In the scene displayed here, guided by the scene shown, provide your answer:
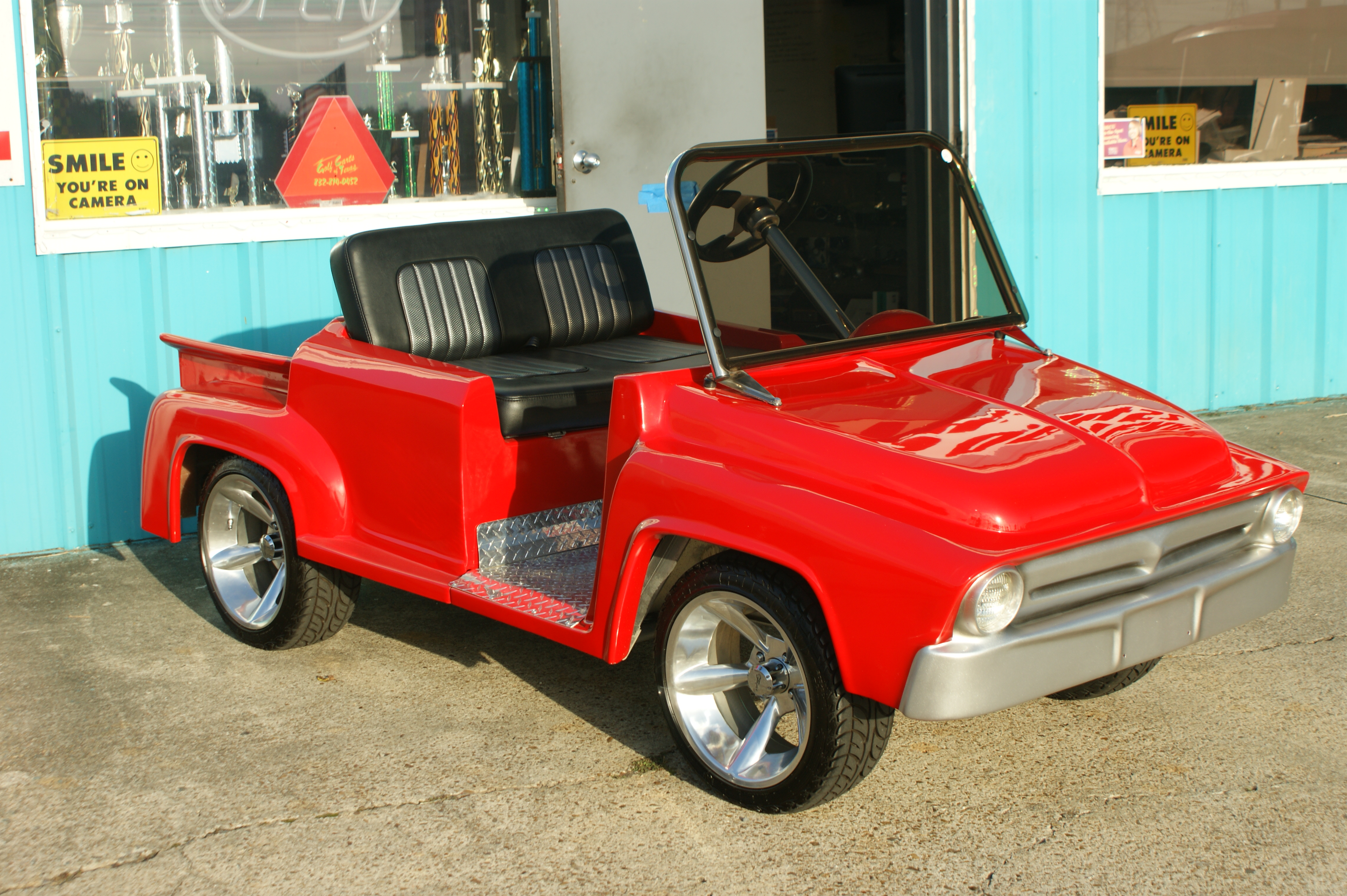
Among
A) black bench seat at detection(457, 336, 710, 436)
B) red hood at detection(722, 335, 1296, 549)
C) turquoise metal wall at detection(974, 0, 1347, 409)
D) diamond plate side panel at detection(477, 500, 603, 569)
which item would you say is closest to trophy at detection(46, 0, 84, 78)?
black bench seat at detection(457, 336, 710, 436)

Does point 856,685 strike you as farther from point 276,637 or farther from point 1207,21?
point 1207,21

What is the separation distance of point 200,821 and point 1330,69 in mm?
7229

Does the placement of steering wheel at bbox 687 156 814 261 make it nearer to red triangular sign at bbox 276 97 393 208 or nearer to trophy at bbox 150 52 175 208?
red triangular sign at bbox 276 97 393 208

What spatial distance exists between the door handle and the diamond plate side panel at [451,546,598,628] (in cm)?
274

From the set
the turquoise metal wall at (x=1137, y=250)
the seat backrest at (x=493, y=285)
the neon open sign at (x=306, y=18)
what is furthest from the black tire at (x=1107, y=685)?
the neon open sign at (x=306, y=18)

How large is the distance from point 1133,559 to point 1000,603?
0.37 meters

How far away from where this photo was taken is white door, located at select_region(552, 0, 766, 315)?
601 centimetres

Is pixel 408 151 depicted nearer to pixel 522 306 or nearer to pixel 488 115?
pixel 488 115

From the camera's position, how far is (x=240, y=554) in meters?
4.32

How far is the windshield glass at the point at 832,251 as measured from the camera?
329 cm

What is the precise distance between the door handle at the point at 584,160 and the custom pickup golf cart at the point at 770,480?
167cm

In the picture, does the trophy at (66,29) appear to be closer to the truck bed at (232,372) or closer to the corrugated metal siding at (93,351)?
the corrugated metal siding at (93,351)

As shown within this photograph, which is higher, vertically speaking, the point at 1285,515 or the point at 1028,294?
the point at 1028,294

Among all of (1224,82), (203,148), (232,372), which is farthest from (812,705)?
(1224,82)
